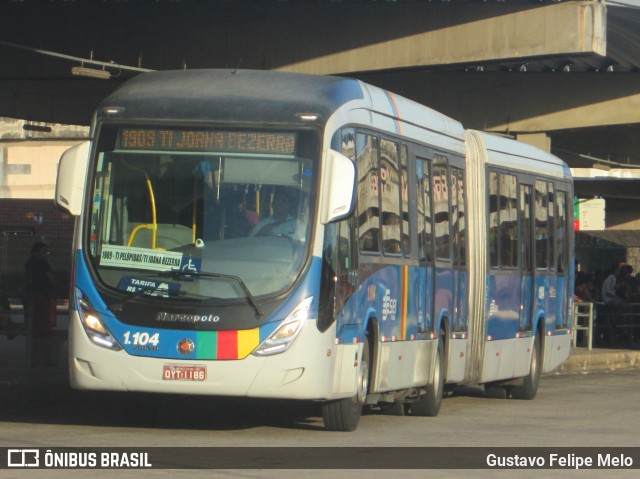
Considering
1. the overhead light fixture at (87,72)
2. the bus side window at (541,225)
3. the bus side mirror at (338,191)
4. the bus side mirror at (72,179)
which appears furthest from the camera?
the overhead light fixture at (87,72)

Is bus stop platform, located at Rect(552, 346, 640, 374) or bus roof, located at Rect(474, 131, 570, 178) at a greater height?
bus roof, located at Rect(474, 131, 570, 178)

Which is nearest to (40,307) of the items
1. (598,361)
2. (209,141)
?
(209,141)

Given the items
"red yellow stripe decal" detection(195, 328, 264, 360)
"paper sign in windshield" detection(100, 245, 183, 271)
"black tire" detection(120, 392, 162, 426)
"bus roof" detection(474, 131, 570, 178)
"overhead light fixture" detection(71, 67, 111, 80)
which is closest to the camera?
"red yellow stripe decal" detection(195, 328, 264, 360)

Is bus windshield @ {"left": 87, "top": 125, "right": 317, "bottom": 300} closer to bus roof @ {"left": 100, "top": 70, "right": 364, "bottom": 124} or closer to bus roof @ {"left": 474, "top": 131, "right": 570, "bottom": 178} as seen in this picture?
bus roof @ {"left": 100, "top": 70, "right": 364, "bottom": 124}

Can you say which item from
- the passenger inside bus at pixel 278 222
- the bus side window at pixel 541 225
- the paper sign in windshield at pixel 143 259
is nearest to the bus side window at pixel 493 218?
the bus side window at pixel 541 225

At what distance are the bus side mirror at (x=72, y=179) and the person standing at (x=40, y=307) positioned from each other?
5907 millimetres

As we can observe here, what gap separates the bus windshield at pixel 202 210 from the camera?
43.5ft

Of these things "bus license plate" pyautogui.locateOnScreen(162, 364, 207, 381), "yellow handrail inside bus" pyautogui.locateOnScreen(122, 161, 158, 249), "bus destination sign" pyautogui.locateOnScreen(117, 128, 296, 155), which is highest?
"bus destination sign" pyautogui.locateOnScreen(117, 128, 296, 155)

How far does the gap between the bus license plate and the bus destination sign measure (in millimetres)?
1820

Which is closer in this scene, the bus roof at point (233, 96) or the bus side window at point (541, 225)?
the bus roof at point (233, 96)

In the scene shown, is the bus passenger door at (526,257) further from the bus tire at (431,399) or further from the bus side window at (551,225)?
the bus tire at (431,399)

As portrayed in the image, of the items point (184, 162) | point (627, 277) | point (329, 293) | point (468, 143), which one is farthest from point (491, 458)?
point (627, 277)

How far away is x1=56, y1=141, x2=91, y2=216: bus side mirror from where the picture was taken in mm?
13617

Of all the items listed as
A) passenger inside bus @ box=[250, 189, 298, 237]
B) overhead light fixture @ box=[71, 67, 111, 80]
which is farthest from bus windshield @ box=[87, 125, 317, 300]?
overhead light fixture @ box=[71, 67, 111, 80]
